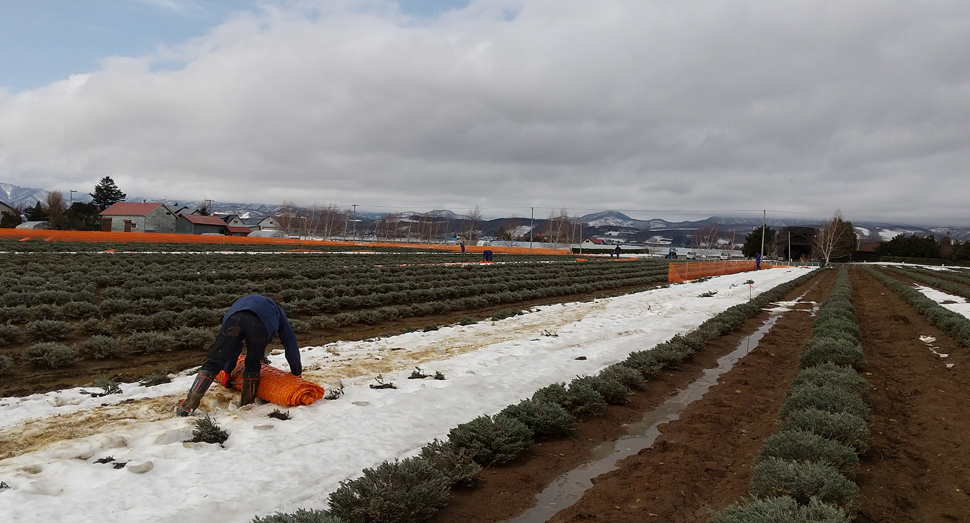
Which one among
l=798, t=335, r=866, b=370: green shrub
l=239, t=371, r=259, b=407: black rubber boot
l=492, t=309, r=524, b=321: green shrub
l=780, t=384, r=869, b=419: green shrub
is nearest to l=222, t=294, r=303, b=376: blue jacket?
l=239, t=371, r=259, b=407: black rubber boot

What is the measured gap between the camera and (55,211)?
302ft

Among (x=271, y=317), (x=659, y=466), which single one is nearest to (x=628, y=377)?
(x=659, y=466)

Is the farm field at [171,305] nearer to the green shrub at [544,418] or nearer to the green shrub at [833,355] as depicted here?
the green shrub at [544,418]

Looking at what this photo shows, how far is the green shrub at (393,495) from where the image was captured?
443 centimetres

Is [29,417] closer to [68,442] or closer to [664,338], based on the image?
[68,442]

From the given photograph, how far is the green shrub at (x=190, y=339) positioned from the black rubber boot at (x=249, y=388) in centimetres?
478

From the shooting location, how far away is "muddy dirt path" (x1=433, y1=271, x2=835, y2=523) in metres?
4.93

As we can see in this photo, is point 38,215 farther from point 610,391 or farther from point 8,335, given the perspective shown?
point 610,391

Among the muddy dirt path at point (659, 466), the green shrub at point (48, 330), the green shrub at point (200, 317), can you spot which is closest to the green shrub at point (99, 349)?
the green shrub at point (48, 330)

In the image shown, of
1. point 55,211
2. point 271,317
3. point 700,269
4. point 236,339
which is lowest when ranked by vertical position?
point 700,269

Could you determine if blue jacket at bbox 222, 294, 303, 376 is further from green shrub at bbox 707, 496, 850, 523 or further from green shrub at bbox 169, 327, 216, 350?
green shrub at bbox 707, 496, 850, 523

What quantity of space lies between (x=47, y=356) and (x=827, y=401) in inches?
464

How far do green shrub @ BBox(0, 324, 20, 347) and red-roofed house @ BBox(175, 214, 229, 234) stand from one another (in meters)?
98.3

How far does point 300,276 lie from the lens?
22.0 meters
